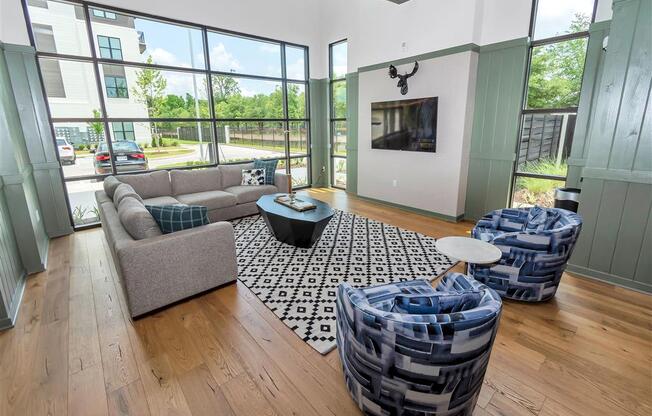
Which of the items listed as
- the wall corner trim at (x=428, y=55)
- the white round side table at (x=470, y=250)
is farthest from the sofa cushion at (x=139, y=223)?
the wall corner trim at (x=428, y=55)

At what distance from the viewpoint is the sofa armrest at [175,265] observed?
2367mm

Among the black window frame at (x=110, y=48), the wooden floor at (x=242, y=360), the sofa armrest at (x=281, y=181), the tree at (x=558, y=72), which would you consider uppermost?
the black window frame at (x=110, y=48)

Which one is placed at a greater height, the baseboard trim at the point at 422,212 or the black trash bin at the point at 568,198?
the black trash bin at the point at 568,198

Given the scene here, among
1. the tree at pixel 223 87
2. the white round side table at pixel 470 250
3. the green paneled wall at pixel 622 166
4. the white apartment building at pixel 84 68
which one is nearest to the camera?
the white round side table at pixel 470 250

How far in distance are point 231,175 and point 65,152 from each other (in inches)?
93.0

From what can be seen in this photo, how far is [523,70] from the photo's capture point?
402cm

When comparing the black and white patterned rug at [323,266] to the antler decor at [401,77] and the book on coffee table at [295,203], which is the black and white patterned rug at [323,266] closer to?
the book on coffee table at [295,203]

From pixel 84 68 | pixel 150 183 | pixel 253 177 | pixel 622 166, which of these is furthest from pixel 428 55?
pixel 84 68

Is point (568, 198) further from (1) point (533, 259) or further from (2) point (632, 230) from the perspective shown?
(1) point (533, 259)

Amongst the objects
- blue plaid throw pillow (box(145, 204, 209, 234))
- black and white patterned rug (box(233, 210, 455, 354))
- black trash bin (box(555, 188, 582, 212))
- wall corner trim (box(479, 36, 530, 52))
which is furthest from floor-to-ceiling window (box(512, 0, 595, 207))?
blue plaid throw pillow (box(145, 204, 209, 234))

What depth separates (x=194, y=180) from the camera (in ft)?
16.4

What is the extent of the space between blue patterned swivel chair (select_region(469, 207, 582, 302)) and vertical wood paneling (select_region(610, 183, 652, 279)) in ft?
2.09

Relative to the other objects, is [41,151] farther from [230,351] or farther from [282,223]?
[230,351]

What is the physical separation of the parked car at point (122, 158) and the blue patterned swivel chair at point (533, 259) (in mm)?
5184
